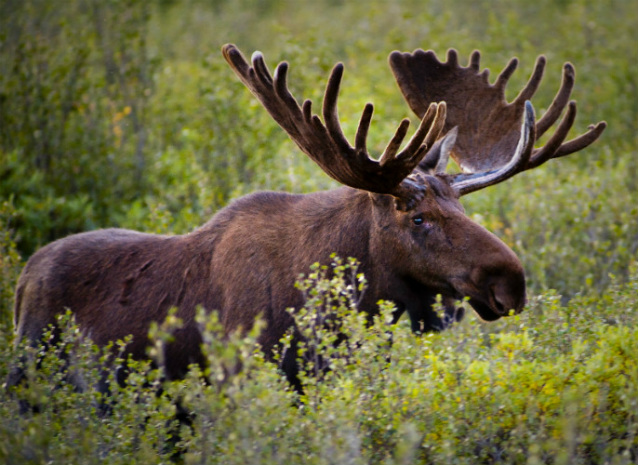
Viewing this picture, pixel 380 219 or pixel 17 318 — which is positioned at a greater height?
pixel 380 219

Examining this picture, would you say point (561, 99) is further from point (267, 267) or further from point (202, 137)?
point (202, 137)

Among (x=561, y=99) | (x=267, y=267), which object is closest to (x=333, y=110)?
(x=267, y=267)

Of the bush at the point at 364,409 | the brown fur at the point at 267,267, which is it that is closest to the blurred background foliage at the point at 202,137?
the brown fur at the point at 267,267

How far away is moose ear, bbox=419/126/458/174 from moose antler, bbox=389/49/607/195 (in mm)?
225

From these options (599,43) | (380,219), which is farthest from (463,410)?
(599,43)

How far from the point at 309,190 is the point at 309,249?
120 inches

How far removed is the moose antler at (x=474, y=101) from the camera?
5230 mm

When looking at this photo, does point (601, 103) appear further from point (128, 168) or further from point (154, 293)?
point (154, 293)

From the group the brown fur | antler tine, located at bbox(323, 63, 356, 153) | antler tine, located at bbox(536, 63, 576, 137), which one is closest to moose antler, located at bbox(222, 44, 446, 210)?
antler tine, located at bbox(323, 63, 356, 153)

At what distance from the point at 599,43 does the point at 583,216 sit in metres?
6.64

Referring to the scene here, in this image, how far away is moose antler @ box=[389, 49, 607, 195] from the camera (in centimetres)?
523

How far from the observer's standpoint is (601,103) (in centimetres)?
1116

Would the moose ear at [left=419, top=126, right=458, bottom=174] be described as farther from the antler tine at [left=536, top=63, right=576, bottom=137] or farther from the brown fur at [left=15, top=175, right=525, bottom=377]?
the antler tine at [left=536, top=63, right=576, bottom=137]

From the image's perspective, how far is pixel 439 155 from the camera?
495cm
